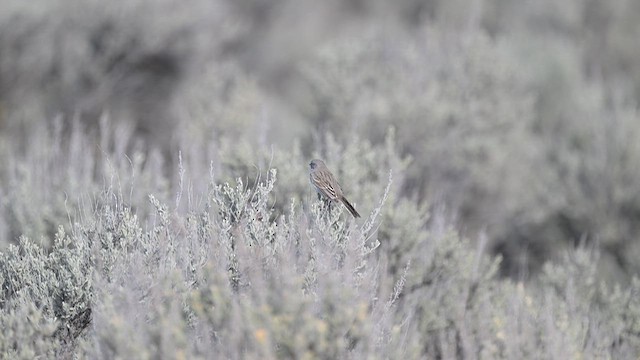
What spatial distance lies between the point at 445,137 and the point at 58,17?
18.4 ft

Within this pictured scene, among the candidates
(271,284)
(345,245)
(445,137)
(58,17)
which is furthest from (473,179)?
(271,284)

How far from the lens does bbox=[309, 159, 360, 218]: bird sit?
5.94 metres

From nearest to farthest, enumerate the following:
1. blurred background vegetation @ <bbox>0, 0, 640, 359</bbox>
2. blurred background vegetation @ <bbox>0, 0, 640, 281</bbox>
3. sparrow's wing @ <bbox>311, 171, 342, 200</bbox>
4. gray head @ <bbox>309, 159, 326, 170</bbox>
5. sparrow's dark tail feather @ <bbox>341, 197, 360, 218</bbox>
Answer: blurred background vegetation @ <bbox>0, 0, 640, 359</bbox>, sparrow's dark tail feather @ <bbox>341, 197, 360, 218</bbox>, sparrow's wing @ <bbox>311, 171, 342, 200</bbox>, gray head @ <bbox>309, 159, 326, 170</bbox>, blurred background vegetation @ <bbox>0, 0, 640, 281</bbox>

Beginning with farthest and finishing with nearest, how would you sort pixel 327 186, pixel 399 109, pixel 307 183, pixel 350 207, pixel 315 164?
pixel 399 109
pixel 307 183
pixel 315 164
pixel 327 186
pixel 350 207

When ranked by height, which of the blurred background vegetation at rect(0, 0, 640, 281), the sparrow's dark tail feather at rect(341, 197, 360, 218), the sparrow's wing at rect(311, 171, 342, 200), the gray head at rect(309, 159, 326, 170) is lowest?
the blurred background vegetation at rect(0, 0, 640, 281)

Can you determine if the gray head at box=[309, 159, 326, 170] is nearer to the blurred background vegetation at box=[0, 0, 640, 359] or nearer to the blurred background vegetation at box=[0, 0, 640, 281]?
the blurred background vegetation at box=[0, 0, 640, 359]

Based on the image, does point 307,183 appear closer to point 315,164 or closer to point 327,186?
point 315,164

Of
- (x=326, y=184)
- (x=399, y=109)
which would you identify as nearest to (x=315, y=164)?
(x=326, y=184)

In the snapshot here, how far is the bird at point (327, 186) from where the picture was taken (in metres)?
5.94

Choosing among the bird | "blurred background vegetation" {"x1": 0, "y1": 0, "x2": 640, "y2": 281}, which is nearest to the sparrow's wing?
the bird

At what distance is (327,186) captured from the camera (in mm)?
6074

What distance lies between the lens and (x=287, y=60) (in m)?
18.8

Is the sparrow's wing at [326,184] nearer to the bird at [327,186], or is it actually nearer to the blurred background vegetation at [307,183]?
the bird at [327,186]

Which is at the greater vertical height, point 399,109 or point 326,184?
point 326,184
